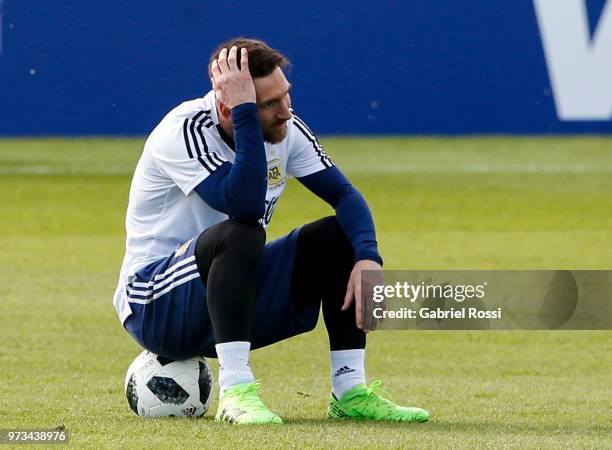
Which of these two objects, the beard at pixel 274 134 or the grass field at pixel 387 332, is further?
the beard at pixel 274 134

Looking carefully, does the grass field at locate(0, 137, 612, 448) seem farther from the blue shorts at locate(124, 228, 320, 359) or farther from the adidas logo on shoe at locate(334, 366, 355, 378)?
the blue shorts at locate(124, 228, 320, 359)

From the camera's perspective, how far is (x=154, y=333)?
445cm

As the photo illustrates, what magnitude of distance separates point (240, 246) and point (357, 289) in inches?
15.6

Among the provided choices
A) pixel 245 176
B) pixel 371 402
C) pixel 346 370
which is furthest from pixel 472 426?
pixel 245 176

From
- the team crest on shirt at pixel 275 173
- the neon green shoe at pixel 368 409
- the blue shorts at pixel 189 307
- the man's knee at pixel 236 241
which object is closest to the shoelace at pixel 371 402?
the neon green shoe at pixel 368 409

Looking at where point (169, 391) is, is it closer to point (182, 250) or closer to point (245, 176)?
point (182, 250)

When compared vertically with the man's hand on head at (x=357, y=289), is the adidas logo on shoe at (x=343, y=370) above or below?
below

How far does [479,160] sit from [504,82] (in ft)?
3.15

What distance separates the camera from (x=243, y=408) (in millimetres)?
4117

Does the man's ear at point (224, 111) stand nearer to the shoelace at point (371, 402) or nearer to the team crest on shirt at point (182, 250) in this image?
the team crest on shirt at point (182, 250)

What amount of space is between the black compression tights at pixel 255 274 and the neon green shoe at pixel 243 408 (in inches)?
5.9

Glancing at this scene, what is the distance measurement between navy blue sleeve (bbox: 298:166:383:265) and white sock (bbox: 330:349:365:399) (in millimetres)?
327

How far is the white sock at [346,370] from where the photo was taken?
452cm

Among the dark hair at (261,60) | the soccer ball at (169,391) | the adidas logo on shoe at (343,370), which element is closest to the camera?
the dark hair at (261,60)
